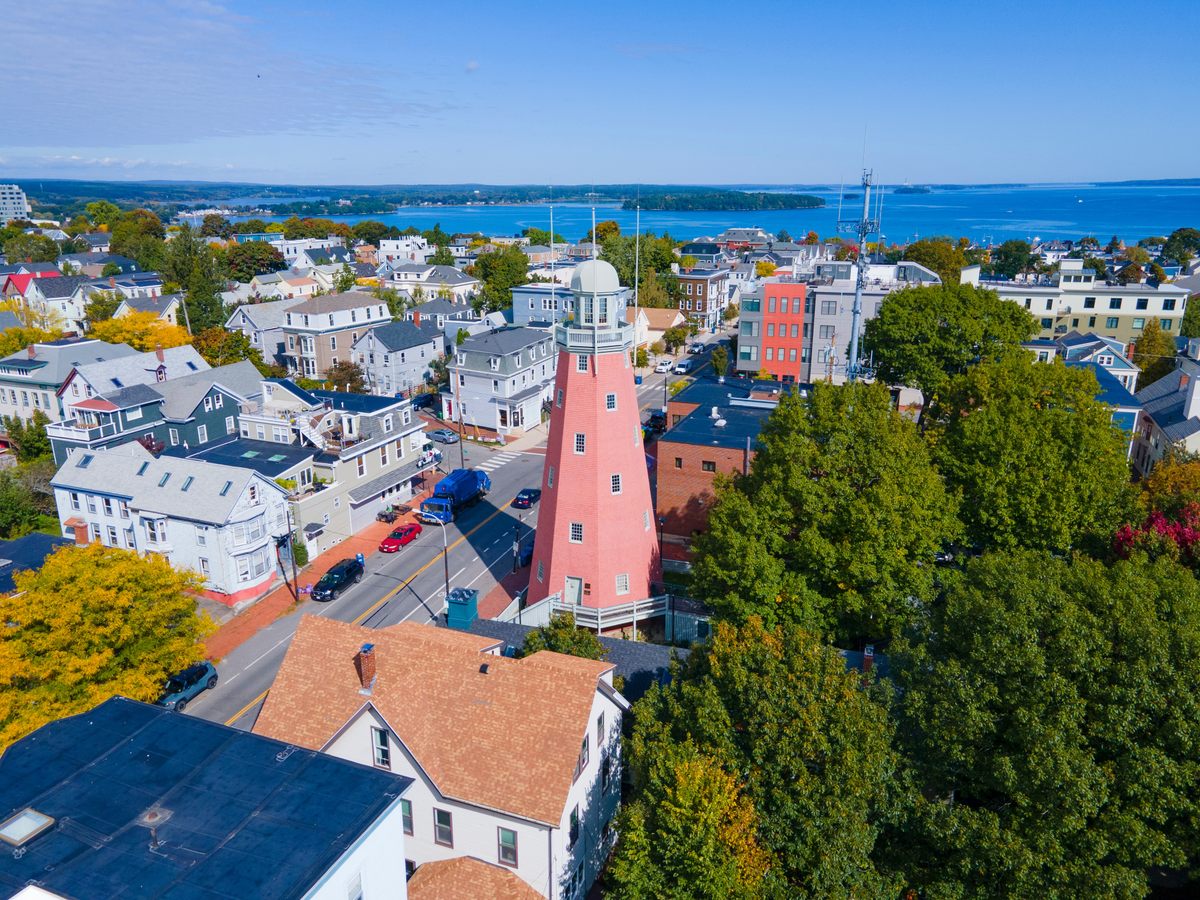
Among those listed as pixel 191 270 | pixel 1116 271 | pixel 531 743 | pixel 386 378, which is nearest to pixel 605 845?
pixel 531 743

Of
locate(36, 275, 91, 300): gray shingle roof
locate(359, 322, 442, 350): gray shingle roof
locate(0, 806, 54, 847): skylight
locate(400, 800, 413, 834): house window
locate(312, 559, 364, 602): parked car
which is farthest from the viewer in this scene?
locate(36, 275, 91, 300): gray shingle roof

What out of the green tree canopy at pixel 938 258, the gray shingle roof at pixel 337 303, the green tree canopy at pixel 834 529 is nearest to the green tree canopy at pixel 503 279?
the gray shingle roof at pixel 337 303

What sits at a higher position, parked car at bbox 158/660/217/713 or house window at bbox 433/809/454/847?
house window at bbox 433/809/454/847

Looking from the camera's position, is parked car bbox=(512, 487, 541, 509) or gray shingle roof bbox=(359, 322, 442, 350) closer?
parked car bbox=(512, 487, 541, 509)

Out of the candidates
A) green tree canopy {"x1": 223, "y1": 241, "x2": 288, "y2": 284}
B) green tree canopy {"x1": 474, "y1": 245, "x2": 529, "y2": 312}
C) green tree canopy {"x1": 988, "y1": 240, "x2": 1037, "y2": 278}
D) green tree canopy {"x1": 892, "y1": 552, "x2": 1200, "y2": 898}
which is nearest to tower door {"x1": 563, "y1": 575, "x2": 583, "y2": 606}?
green tree canopy {"x1": 892, "y1": 552, "x2": 1200, "y2": 898}

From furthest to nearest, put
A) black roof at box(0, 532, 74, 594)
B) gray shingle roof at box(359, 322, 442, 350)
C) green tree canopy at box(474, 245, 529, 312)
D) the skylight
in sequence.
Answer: green tree canopy at box(474, 245, 529, 312) < gray shingle roof at box(359, 322, 442, 350) < black roof at box(0, 532, 74, 594) < the skylight

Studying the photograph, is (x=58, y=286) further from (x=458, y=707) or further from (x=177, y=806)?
(x=177, y=806)

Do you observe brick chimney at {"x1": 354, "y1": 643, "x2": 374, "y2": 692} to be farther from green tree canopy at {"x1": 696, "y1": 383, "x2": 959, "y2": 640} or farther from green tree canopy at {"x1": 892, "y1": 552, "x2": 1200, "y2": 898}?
green tree canopy at {"x1": 892, "y1": 552, "x2": 1200, "y2": 898}

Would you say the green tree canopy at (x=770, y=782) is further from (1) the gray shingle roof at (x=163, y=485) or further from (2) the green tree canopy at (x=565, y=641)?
(1) the gray shingle roof at (x=163, y=485)
